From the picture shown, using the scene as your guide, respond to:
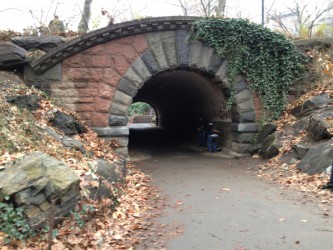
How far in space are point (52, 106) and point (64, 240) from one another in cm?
567

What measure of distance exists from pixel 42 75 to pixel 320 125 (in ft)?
25.5

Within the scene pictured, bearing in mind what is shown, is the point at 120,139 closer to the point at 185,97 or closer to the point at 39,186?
the point at 39,186

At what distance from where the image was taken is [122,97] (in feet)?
33.0

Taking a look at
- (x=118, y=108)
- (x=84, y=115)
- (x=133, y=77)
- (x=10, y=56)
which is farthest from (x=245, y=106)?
(x=10, y=56)

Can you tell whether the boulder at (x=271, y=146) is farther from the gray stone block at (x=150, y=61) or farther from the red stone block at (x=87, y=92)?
the red stone block at (x=87, y=92)

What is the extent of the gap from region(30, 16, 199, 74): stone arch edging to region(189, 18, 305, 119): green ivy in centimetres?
92

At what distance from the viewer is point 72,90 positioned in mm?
9898

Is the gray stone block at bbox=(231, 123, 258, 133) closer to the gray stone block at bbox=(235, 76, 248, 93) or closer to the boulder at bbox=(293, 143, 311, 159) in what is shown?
the gray stone block at bbox=(235, 76, 248, 93)

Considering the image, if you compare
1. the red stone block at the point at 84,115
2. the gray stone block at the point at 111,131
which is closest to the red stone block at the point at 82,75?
the red stone block at the point at 84,115

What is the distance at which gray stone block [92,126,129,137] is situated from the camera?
989 cm

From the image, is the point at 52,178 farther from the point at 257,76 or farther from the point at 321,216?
the point at 257,76

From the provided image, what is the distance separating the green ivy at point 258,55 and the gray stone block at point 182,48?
266mm

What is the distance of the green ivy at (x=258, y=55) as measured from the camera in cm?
1062

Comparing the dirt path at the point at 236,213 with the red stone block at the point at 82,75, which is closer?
the dirt path at the point at 236,213
